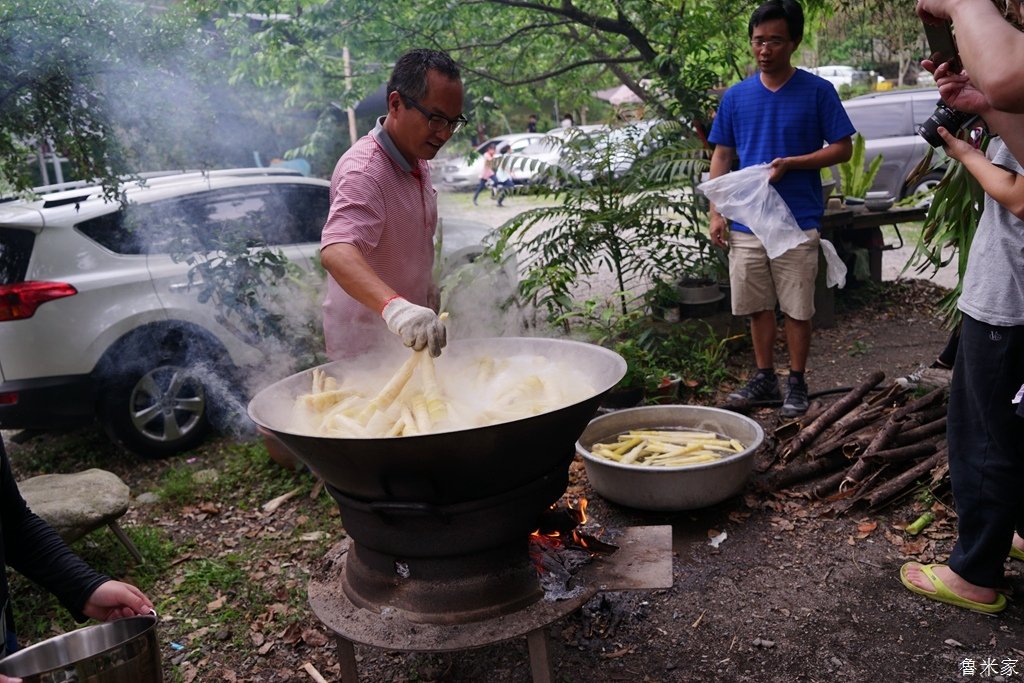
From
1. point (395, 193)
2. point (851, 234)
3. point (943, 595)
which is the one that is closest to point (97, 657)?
point (395, 193)

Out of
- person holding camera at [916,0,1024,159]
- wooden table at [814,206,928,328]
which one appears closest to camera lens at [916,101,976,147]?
person holding camera at [916,0,1024,159]

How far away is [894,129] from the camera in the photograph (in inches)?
528

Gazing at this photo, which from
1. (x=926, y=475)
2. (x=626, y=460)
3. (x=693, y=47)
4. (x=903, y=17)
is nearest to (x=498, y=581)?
(x=626, y=460)

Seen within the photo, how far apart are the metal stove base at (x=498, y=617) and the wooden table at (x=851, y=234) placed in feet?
17.2

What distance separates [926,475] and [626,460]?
1.62 m

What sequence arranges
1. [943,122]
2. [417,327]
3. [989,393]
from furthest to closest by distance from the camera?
[989,393], [943,122], [417,327]

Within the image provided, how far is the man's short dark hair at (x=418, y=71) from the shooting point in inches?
119

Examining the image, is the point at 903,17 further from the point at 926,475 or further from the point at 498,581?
the point at 498,581

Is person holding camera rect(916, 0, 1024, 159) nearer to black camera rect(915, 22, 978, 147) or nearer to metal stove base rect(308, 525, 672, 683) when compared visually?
black camera rect(915, 22, 978, 147)

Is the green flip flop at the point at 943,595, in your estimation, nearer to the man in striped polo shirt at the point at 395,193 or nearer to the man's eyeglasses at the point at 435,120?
the man in striped polo shirt at the point at 395,193

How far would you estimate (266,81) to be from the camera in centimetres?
802

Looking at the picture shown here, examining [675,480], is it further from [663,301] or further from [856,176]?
[856,176]

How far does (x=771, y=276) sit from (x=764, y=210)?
0.49 m

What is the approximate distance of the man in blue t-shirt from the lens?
16.7 feet
